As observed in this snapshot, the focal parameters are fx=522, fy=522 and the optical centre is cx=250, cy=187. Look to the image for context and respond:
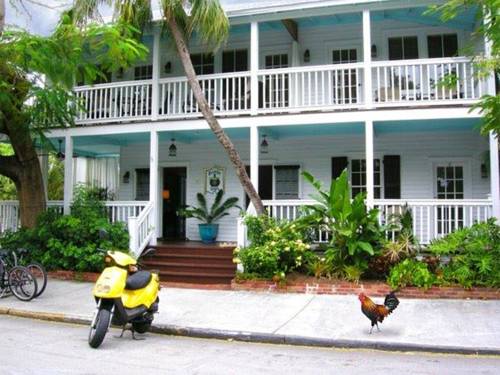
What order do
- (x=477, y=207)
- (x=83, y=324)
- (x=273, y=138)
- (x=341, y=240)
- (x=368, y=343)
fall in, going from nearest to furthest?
(x=368, y=343) → (x=83, y=324) → (x=341, y=240) → (x=477, y=207) → (x=273, y=138)

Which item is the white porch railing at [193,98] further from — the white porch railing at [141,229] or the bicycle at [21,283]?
the bicycle at [21,283]

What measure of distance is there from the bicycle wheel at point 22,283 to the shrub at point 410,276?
271 inches

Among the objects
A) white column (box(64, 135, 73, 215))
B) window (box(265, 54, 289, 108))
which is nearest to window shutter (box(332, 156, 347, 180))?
window (box(265, 54, 289, 108))

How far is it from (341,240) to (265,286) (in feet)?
5.95

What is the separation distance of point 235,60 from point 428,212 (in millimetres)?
7515

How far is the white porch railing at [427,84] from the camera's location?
1178 centimetres

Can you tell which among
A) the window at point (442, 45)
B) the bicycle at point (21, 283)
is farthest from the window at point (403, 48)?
the bicycle at point (21, 283)

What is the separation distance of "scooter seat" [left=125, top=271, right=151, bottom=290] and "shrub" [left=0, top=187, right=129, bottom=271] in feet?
15.0

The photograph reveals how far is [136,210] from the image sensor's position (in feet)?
47.8

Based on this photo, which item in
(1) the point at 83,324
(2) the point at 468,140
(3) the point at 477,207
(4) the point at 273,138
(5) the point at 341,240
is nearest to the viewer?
(1) the point at 83,324

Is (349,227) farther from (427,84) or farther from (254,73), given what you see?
(254,73)

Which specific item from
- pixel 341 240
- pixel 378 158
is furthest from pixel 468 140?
pixel 341 240

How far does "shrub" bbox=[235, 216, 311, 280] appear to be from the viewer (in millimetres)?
10703

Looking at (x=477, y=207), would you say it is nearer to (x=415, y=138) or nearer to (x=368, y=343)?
(x=415, y=138)
